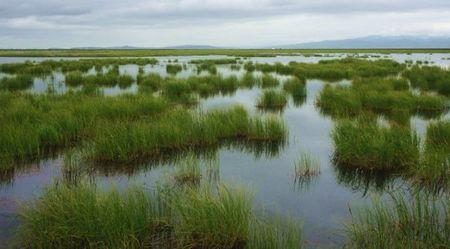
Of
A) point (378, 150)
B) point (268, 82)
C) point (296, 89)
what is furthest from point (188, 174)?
point (268, 82)

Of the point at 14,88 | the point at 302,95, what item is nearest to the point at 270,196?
the point at 302,95

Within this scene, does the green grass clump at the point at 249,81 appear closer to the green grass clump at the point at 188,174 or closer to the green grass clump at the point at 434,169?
the green grass clump at the point at 434,169

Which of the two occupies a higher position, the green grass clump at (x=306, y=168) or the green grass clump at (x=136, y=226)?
the green grass clump at (x=136, y=226)

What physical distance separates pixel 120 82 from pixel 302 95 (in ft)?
43.4

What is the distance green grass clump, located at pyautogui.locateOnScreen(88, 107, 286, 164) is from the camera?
1107 centimetres

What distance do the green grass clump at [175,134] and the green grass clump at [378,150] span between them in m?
3.09

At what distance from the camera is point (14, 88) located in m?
25.8

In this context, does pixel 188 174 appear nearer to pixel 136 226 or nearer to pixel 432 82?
pixel 136 226

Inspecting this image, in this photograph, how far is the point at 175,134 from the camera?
40.1ft

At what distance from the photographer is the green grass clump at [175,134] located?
11070 millimetres

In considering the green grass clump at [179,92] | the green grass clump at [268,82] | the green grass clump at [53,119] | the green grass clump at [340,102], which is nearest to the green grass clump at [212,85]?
the green grass clump at [179,92]

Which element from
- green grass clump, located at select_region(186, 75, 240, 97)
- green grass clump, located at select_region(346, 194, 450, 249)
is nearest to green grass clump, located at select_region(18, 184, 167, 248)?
green grass clump, located at select_region(346, 194, 450, 249)

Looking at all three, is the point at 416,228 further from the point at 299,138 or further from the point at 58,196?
the point at 299,138

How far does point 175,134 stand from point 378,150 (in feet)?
18.7
